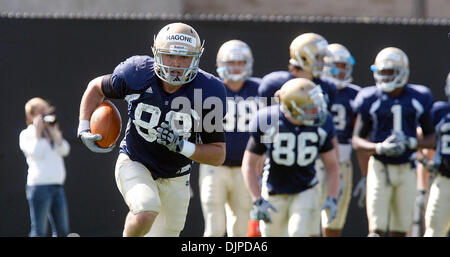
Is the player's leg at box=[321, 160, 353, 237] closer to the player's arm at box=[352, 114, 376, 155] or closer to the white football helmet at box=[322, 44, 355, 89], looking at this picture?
the player's arm at box=[352, 114, 376, 155]

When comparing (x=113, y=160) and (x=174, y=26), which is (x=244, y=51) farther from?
(x=174, y=26)

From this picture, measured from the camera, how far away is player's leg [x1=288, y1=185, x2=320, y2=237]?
6695mm

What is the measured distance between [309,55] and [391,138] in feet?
3.33

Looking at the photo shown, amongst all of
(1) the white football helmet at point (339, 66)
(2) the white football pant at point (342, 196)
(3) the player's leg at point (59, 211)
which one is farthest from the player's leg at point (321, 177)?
(3) the player's leg at point (59, 211)

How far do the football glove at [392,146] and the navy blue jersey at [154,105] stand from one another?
2539mm

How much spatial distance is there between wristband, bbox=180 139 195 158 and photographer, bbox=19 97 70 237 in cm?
314

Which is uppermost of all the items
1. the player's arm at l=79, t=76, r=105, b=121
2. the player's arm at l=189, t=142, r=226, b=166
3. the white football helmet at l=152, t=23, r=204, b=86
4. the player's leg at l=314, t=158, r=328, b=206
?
the white football helmet at l=152, t=23, r=204, b=86

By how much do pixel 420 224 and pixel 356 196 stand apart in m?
0.70

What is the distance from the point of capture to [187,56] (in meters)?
5.77

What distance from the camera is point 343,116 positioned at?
8680mm

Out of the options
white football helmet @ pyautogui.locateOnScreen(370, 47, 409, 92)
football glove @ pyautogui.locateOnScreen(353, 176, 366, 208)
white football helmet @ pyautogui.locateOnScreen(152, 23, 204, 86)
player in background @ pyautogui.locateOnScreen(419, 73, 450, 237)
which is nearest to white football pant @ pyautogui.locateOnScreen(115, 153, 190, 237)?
white football helmet @ pyautogui.locateOnScreen(152, 23, 204, 86)

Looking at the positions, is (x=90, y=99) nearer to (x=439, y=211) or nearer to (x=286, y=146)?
(x=286, y=146)

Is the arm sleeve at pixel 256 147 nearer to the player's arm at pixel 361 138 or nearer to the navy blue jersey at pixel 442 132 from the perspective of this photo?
the player's arm at pixel 361 138

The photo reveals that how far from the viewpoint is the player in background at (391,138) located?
313 inches
